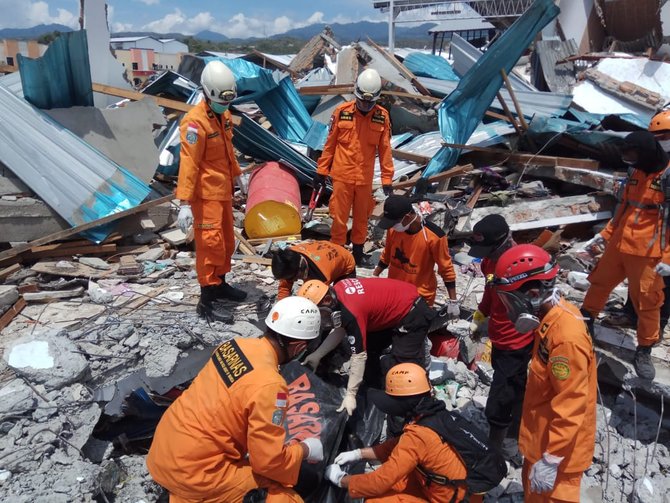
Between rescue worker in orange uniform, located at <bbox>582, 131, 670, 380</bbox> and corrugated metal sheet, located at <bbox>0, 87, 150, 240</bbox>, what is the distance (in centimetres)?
475

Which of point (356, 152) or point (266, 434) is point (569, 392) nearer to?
point (266, 434)

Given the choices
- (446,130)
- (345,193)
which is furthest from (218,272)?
(446,130)

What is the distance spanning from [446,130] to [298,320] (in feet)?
16.5

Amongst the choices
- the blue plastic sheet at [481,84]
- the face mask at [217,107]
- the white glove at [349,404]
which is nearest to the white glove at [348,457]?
the white glove at [349,404]

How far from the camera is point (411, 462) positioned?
94.7 inches

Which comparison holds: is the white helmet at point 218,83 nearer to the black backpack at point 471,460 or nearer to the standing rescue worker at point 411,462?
the standing rescue worker at point 411,462

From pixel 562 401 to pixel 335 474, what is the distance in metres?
1.18

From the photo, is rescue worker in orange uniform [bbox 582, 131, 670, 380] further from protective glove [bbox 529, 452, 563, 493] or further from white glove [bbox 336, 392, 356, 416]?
white glove [bbox 336, 392, 356, 416]

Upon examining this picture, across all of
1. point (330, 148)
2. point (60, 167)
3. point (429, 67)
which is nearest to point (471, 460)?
point (330, 148)

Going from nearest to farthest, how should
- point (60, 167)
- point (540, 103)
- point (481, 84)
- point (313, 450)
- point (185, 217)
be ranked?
point (313, 450) < point (185, 217) < point (60, 167) < point (481, 84) < point (540, 103)

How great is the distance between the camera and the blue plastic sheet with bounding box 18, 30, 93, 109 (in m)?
5.48

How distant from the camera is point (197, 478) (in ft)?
7.11

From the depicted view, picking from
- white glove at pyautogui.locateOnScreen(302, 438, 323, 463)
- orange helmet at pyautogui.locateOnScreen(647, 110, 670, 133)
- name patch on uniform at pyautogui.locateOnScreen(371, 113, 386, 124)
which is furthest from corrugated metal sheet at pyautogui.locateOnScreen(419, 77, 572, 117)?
white glove at pyautogui.locateOnScreen(302, 438, 323, 463)

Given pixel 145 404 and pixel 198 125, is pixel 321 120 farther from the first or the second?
pixel 145 404
